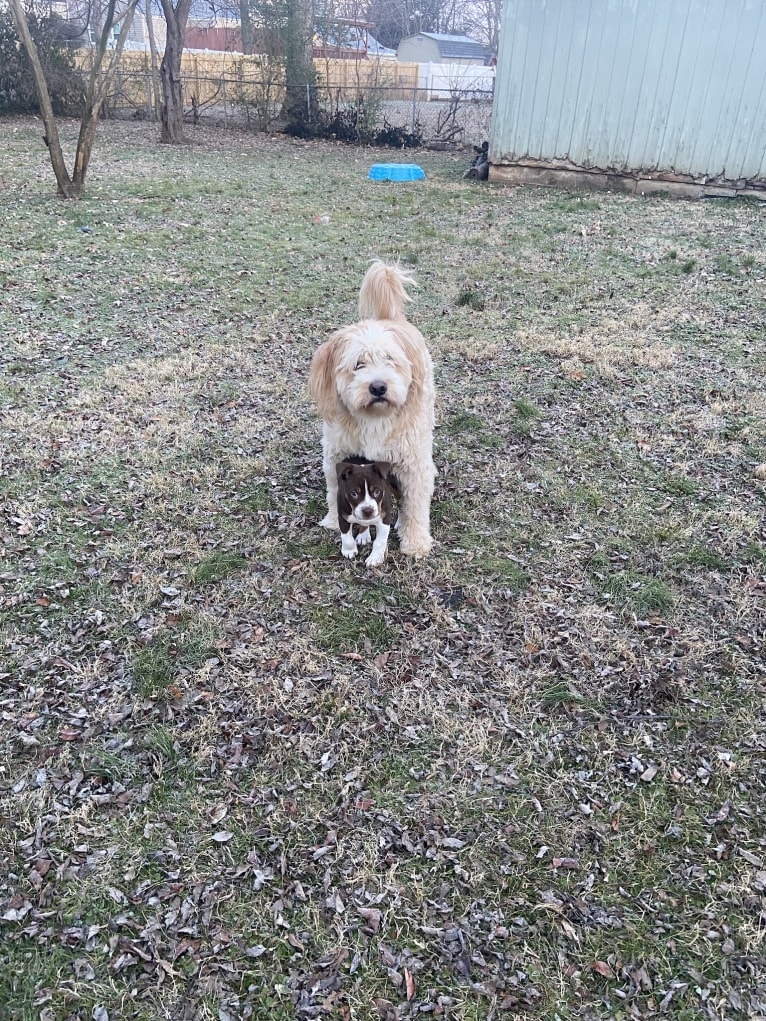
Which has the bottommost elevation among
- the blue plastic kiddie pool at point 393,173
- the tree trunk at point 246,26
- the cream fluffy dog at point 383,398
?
the cream fluffy dog at point 383,398

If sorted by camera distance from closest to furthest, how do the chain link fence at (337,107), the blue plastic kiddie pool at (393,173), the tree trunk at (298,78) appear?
the blue plastic kiddie pool at (393,173), the chain link fence at (337,107), the tree trunk at (298,78)

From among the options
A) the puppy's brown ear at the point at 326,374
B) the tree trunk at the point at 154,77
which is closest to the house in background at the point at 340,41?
the tree trunk at the point at 154,77

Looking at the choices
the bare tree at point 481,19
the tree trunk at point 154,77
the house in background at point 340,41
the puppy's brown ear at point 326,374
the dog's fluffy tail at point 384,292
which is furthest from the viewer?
the bare tree at point 481,19

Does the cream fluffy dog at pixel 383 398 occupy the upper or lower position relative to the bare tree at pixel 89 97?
lower

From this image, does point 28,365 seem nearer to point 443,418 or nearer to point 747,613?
point 443,418

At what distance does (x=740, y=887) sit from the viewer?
236 centimetres

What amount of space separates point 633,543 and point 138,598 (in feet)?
9.63

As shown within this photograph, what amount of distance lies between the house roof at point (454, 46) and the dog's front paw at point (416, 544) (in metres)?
55.2

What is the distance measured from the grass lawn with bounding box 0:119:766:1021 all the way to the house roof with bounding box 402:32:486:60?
170 feet

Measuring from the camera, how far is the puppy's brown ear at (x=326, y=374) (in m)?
3.49

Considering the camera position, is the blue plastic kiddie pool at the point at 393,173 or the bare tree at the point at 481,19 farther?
the bare tree at the point at 481,19

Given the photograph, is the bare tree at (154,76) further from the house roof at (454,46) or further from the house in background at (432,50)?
the house roof at (454,46)

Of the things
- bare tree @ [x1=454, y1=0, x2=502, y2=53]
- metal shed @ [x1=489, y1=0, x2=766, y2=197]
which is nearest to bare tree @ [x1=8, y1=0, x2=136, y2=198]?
metal shed @ [x1=489, y1=0, x2=766, y2=197]

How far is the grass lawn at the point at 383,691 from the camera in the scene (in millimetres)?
2191
